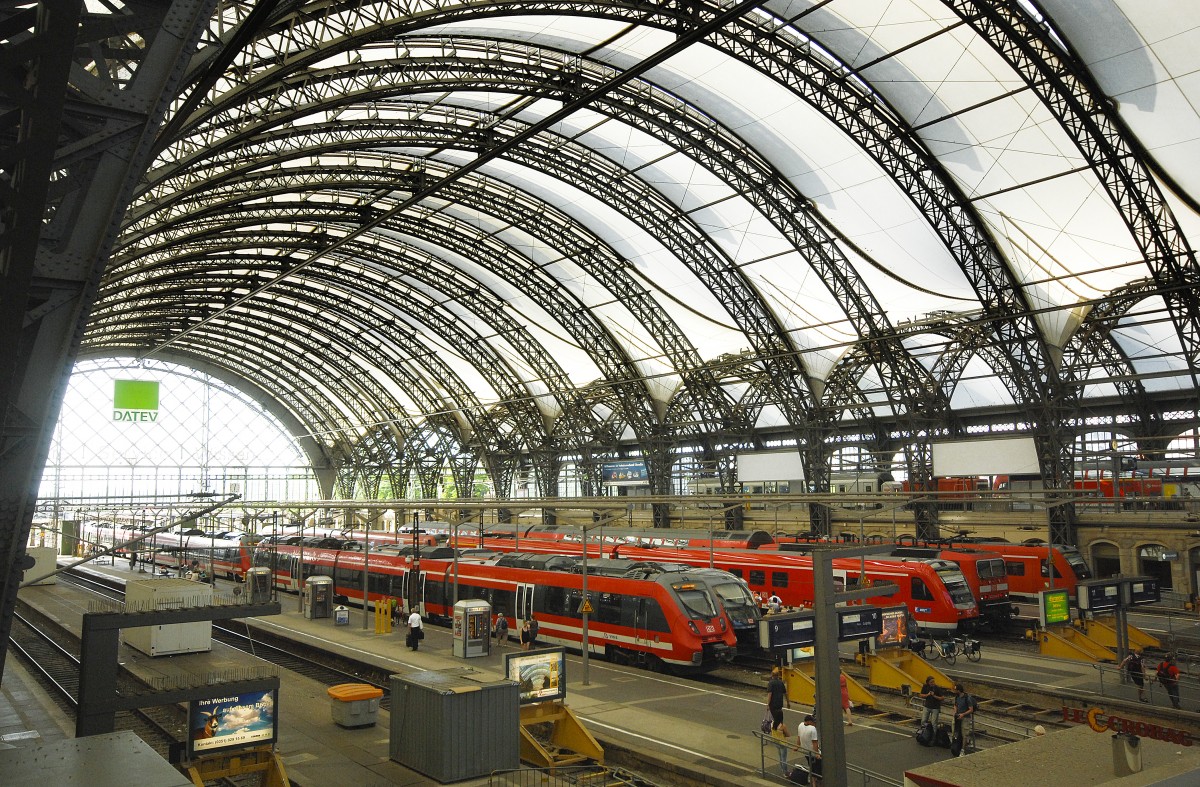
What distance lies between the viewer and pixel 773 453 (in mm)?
47469

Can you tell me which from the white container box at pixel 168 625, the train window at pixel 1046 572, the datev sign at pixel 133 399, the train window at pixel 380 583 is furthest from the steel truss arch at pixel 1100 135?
the datev sign at pixel 133 399

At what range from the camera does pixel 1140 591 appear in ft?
76.4

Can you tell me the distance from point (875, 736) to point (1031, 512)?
96.6 ft

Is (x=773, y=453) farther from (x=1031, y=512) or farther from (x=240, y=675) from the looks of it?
(x=240, y=675)

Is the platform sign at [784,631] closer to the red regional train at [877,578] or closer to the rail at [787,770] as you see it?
the rail at [787,770]

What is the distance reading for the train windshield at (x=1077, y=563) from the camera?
34188 mm

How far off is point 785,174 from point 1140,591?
787 inches

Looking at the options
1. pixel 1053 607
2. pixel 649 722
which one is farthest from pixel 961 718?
pixel 1053 607

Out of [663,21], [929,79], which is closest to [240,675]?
[663,21]

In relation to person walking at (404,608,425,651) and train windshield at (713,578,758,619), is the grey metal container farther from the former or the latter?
person walking at (404,608,425,651)

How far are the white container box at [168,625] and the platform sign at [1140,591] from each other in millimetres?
22693

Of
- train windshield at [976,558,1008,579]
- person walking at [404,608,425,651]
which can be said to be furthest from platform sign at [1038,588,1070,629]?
person walking at [404,608,425,651]

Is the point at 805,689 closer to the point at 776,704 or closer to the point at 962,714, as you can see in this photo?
the point at 776,704

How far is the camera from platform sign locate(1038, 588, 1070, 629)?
2325 cm
